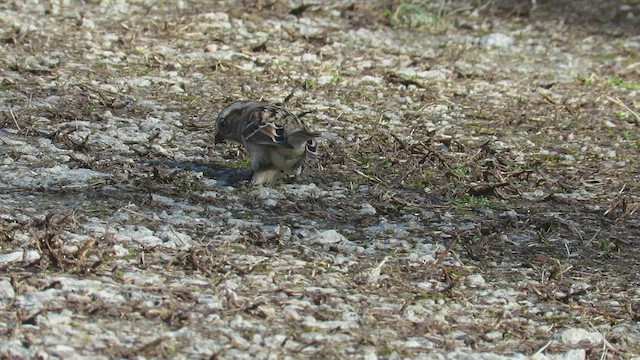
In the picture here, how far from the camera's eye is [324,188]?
779 centimetres

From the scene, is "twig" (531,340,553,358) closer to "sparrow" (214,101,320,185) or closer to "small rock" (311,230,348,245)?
"small rock" (311,230,348,245)

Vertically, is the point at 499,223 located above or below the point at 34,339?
below

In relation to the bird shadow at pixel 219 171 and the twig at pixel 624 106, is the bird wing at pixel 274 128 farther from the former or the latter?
the twig at pixel 624 106

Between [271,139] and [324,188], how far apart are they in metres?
0.63

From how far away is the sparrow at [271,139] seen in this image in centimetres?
733

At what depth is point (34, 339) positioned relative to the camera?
4949mm

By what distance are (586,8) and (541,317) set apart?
29.9ft

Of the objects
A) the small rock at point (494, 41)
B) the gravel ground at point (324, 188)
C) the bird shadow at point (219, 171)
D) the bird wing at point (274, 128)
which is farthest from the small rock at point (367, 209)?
the small rock at point (494, 41)

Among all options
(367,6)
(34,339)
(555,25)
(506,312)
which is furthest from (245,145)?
(555,25)

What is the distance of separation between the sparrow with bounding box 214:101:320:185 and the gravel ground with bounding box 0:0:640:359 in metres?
0.16

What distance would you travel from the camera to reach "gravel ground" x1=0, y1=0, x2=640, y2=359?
5.46 m

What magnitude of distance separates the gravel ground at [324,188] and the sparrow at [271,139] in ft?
0.51

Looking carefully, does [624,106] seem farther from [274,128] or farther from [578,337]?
[578,337]

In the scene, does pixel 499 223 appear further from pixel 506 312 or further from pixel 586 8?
pixel 586 8
